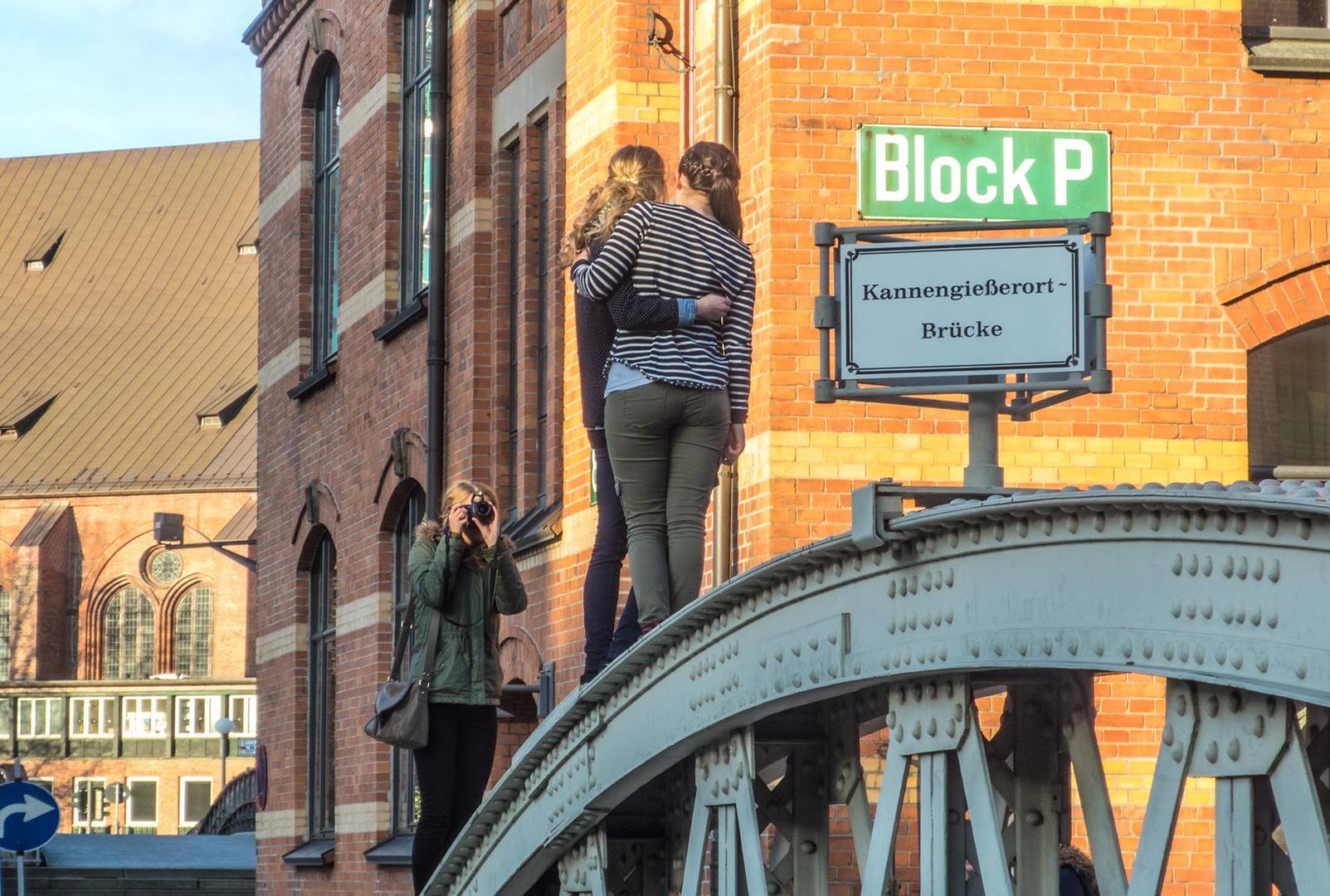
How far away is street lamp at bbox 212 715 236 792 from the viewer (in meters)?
54.5

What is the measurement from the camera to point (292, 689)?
66.2 ft

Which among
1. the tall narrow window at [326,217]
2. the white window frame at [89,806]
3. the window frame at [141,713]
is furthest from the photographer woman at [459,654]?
the white window frame at [89,806]

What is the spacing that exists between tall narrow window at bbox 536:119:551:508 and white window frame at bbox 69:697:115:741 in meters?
52.7

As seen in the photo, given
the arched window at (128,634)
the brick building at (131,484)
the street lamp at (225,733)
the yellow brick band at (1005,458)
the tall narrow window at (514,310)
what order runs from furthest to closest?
1. the arched window at (128,634)
2. the brick building at (131,484)
3. the street lamp at (225,733)
4. the tall narrow window at (514,310)
5. the yellow brick band at (1005,458)

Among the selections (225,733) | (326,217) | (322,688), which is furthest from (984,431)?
(225,733)

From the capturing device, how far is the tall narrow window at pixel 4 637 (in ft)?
220

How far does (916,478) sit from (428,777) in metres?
3.16

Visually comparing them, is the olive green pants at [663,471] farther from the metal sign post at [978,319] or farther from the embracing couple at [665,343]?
the metal sign post at [978,319]

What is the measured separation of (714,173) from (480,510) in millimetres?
1879

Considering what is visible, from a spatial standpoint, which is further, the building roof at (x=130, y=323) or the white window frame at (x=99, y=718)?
the white window frame at (x=99, y=718)

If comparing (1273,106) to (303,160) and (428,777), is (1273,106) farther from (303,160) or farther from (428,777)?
Result: (303,160)

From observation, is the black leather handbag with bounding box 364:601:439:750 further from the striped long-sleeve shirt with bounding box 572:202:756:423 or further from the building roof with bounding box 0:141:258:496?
the building roof with bounding box 0:141:258:496

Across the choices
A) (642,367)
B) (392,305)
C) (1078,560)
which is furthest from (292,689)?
(1078,560)

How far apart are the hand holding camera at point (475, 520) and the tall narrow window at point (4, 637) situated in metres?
61.4
